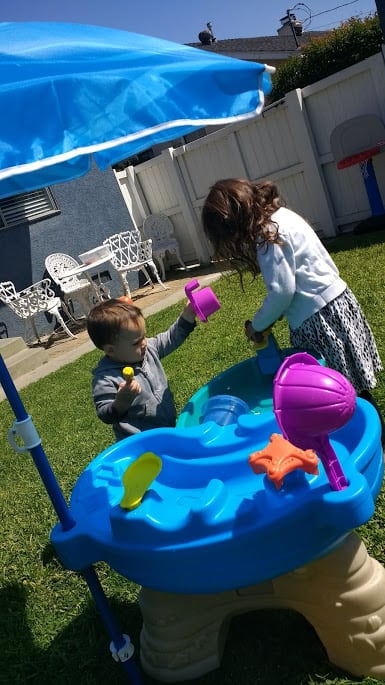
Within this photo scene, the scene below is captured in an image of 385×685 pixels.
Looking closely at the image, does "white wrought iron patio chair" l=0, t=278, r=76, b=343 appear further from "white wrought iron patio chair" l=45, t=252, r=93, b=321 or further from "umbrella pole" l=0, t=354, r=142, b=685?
"umbrella pole" l=0, t=354, r=142, b=685

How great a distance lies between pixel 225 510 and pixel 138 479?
0.88 ft

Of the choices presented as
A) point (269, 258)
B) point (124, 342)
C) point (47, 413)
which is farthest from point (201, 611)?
point (47, 413)

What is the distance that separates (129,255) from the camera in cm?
1080

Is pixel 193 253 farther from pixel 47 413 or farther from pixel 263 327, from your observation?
pixel 263 327

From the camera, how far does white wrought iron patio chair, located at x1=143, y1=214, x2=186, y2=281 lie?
422 inches

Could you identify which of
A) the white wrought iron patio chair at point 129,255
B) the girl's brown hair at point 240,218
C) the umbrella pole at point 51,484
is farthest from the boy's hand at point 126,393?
the white wrought iron patio chair at point 129,255

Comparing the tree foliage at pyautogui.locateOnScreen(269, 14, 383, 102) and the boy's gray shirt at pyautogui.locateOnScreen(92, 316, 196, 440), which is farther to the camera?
the tree foliage at pyautogui.locateOnScreen(269, 14, 383, 102)

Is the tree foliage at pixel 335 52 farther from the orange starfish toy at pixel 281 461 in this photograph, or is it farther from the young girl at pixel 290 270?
the orange starfish toy at pixel 281 461

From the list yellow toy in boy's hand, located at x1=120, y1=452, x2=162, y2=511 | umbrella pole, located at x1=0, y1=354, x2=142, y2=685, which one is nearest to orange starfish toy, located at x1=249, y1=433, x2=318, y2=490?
yellow toy in boy's hand, located at x1=120, y1=452, x2=162, y2=511

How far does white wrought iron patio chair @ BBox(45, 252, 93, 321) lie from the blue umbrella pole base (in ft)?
25.5

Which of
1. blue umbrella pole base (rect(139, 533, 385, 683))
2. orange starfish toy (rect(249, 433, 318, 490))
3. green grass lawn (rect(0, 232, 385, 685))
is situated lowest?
green grass lawn (rect(0, 232, 385, 685))

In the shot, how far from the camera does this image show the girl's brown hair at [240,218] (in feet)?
8.28

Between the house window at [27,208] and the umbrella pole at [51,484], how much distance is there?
889cm

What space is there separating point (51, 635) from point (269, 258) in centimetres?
180
